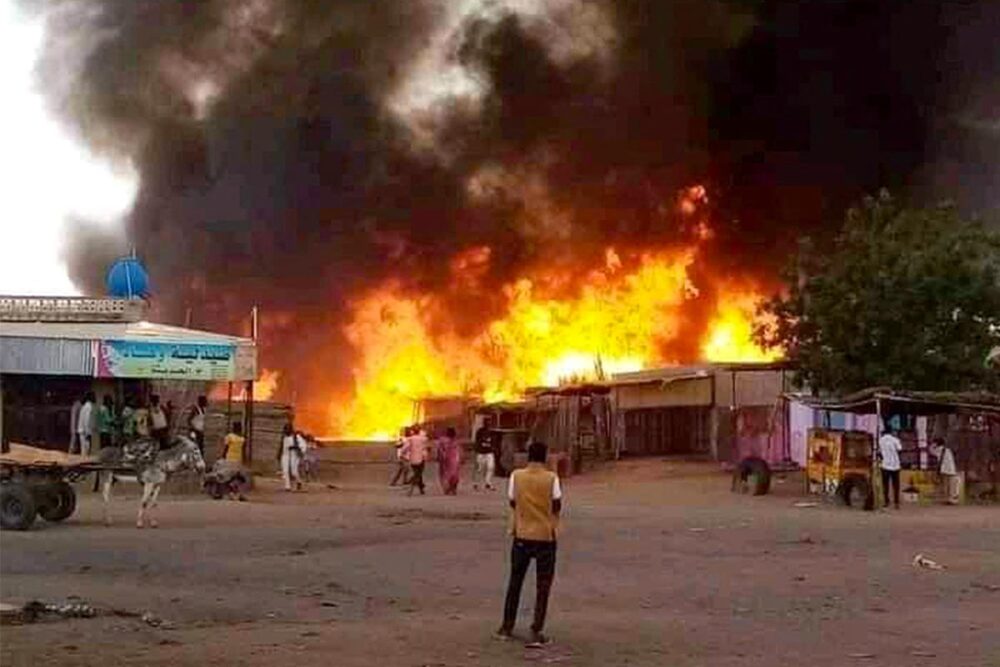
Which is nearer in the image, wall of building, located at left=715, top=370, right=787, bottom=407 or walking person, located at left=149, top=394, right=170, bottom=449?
walking person, located at left=149, top=394, right=170, bottom=449

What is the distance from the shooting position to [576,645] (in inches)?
403

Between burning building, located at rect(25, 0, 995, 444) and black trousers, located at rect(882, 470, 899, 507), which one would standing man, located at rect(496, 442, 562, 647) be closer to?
black trousers, located at rect(882, 470, 899, 507)

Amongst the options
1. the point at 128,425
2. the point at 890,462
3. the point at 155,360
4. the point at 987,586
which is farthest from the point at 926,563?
the point at 128,425

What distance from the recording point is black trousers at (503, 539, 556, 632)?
1038cm

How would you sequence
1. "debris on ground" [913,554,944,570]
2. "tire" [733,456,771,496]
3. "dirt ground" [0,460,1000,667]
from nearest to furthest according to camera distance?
1. "dirt ground" [0,460,1000,667]
2. "debris on ground" [913,554,944,570]
3. "tire" [733,456,771,496]

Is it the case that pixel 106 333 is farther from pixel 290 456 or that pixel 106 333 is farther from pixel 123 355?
pixel 290 456

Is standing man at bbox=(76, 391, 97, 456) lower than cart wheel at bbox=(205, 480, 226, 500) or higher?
higher

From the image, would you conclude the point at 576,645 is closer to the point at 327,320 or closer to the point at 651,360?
the point at 651,360

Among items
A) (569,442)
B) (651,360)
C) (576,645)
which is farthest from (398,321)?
(576,645)

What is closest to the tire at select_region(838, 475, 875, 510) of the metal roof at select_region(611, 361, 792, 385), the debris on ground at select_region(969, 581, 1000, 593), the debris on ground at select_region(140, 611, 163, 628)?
the metal roof at select_region(611, 361, 792, 385)

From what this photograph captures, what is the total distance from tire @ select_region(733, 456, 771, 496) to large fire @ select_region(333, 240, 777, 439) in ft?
58.7

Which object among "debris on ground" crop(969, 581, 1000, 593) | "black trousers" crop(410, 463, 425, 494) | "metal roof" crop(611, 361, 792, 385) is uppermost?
"metal roof" crop(611, 361, 792, 385)

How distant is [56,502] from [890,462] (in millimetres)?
14546

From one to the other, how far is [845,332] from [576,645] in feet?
69.1
